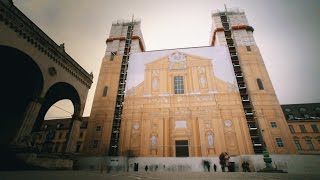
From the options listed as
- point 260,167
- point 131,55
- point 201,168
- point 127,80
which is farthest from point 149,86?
point 260,167

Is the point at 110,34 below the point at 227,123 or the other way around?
the other way around

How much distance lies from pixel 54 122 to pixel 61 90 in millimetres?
33811

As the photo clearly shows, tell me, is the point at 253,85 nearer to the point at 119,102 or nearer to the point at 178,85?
the point at 178,85

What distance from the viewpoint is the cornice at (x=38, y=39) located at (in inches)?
467

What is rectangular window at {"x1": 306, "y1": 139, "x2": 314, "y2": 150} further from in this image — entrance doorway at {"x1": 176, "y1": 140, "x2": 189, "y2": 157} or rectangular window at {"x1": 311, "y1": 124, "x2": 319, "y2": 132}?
entrance doorway at {"x1": 176, "y1": 140, "x2": 189, "y2": 157}

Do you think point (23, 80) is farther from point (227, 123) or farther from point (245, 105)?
point (245, 105)

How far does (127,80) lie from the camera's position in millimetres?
27250

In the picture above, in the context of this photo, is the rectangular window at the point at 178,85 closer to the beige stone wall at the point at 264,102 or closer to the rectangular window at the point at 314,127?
the beige stone wall at the point at 264,102

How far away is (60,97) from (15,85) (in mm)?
4241

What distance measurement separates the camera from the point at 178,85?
25797 mm

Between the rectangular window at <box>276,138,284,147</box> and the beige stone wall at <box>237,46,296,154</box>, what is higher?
the beige stone wall at <box>237,46,296,154</box>

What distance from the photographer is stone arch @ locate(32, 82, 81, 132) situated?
1761cm

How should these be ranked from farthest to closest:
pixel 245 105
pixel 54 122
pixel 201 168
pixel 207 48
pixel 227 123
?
pixel 54 122
pixel 207 48
pixel 245 105
pixel 227 123
pixel 201 168

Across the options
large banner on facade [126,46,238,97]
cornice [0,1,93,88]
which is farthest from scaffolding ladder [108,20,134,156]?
cornice [0,1,93,88]
